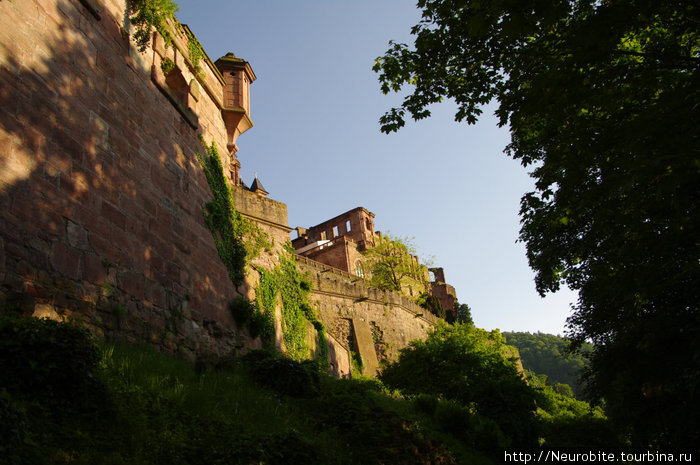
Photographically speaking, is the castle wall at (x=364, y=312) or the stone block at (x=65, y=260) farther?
the castle wall at (x=364, y=312)

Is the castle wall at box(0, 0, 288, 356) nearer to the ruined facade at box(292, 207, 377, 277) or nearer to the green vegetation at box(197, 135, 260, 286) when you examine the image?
the green vegetation at box(197, 135, 260, 286)

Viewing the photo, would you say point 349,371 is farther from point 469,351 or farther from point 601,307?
point 601,307

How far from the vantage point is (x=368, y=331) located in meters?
24.9

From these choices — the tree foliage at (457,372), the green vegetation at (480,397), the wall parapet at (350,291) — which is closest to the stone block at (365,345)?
the wall parapet at (350,291)

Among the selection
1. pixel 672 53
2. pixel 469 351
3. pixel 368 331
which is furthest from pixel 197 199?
pixel 368 331

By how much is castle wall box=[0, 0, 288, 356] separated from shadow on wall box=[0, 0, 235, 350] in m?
0.02

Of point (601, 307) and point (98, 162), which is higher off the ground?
point (98, 162)

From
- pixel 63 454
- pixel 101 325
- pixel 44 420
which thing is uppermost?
pixel 101 325

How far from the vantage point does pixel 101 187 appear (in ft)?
22.9

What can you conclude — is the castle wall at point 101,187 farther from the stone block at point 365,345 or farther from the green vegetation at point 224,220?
the stone block at point 365,345

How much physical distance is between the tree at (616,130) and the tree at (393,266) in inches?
1297

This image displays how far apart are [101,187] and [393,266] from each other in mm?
38660

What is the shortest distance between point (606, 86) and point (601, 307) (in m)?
6.74

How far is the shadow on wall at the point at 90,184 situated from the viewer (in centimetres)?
564
